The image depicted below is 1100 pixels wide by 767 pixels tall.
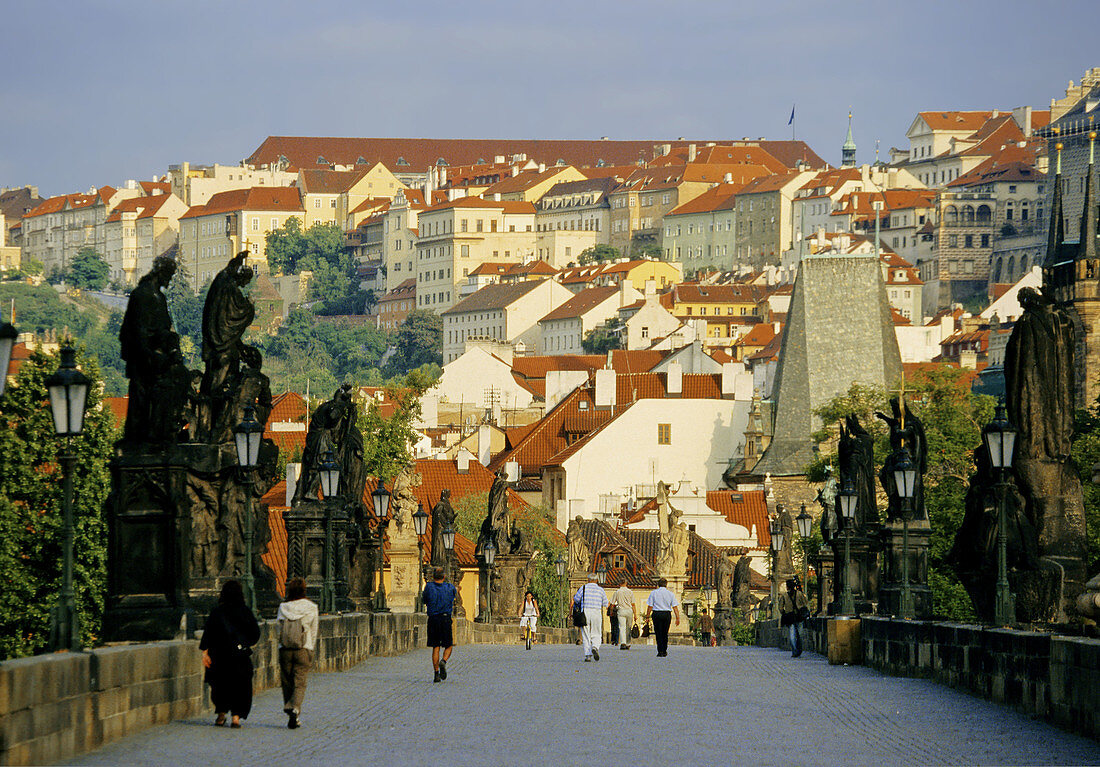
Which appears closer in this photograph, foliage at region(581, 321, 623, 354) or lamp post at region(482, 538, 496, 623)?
lamp post at region(482, 538, 496, 623)

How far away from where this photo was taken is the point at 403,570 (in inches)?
1625

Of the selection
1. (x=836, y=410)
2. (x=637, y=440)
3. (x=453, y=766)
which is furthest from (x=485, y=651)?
(x=637, y=440)

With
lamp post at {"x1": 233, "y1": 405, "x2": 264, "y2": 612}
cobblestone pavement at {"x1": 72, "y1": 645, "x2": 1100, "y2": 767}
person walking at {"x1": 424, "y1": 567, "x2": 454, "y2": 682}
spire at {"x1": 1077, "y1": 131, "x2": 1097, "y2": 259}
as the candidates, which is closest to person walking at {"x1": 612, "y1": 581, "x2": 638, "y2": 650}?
cobblestone pavement at {"x1": 72, "y1": 645, "x2": 1100, "y2": 767}

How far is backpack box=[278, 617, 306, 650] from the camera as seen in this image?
16.6 m

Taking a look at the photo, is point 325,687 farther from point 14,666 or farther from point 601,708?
point 14,666

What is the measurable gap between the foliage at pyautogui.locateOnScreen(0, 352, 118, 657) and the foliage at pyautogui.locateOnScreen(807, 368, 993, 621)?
1720 cm

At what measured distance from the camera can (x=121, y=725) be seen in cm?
1465

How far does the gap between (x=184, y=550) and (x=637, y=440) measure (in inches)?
3685

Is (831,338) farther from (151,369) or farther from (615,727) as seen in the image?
(615,727)

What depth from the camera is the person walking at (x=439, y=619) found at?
73.6 feet

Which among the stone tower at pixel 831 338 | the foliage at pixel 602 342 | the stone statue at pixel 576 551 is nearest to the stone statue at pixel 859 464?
the stone statue at pixel 576 551

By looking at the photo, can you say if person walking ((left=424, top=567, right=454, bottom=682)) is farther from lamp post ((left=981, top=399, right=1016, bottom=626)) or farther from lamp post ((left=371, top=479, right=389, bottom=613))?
lamp post ((left=371, top=479, right=389, bottom=613))

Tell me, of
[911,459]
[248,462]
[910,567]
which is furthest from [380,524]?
[248,462]

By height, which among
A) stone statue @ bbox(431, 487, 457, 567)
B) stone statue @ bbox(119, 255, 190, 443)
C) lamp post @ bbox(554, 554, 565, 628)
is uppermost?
stone statue @ bbox(119, 255, 190, 443)
